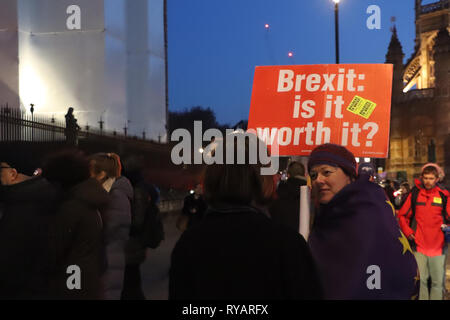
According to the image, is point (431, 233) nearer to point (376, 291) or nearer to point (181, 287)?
point (376, 291)

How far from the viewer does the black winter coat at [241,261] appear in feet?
8.07

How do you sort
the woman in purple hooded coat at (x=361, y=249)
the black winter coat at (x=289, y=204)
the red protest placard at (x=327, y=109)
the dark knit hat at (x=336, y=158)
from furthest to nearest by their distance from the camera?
the black winter coat at (x=289, y=204)
the red protest placard at (x=327, y=109)
the dark knit hat at (x=336, y=158)
the woman in purple hooded coat at (x=361, y=249)

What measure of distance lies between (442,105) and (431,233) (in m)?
54.1

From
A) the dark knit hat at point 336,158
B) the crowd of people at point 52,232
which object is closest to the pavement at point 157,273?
the crowd of people at point 52,232

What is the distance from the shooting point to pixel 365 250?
11.1 feet

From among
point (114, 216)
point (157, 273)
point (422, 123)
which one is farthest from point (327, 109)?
point (422, 123)

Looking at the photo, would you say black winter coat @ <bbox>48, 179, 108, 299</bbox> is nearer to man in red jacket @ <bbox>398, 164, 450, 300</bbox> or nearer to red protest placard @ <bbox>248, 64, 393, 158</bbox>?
red protest placard @ <bbox>248, 64, 393, 158</bbox>

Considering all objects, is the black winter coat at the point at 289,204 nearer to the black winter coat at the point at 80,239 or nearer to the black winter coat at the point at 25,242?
the black winter coat at the point at 80,239

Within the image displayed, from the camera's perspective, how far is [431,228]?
7727 mm

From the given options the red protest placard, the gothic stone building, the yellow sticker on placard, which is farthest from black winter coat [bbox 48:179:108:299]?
the gothic stone building

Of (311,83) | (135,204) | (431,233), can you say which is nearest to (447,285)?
(431,233)

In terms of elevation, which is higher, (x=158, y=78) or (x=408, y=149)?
(x=158, y=78)

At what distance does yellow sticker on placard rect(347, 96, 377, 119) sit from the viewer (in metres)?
6.22

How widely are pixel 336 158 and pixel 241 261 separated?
5.03 ft
